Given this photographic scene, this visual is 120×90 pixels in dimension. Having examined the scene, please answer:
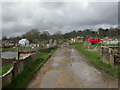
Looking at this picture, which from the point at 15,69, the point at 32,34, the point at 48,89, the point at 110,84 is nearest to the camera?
the point at 48,89

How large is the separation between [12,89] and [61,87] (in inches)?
90.2

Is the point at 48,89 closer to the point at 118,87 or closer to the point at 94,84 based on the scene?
the point at 94,84

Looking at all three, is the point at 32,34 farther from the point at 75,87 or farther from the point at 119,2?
the point at 75,87

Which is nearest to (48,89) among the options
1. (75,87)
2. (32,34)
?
Answer: (75,87)

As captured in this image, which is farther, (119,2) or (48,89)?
(119,2)

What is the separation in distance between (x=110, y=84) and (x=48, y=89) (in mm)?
3199

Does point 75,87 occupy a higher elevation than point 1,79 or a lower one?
lower

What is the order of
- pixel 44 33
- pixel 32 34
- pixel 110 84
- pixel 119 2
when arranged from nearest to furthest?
pixel 110 84 < pixel 119 2 < pixel 32 34 < pixel 44 33

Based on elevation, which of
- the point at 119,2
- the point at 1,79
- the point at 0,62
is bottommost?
the point at 0,62

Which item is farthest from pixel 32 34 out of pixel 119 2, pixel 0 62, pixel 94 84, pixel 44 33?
pixel 94 84

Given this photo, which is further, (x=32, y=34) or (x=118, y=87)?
(x=32, y=34)

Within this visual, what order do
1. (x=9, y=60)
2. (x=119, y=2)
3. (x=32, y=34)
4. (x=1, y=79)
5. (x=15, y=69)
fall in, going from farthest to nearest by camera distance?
1. (x=32, y=34)
2. (x=9, y=60)
3. (x=119, y=2)
4. (x=15, y=69)
5. (x=1, y=79)

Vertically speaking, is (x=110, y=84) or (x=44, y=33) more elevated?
(x=44, y=33)

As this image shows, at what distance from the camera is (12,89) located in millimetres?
5895
